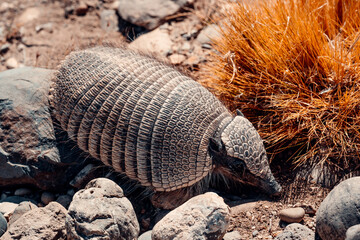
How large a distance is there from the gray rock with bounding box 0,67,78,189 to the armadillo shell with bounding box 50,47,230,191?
0.37 meters

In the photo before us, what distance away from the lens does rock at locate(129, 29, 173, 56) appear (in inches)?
246

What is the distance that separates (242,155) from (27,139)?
2423 millimetres

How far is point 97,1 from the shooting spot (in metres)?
7.25

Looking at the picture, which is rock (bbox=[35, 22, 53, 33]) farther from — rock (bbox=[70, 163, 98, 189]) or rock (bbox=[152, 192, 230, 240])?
rock (bbox=[152, 192, 230, 240])

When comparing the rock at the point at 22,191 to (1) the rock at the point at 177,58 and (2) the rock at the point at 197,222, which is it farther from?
(1) the rock at the point at 177,58

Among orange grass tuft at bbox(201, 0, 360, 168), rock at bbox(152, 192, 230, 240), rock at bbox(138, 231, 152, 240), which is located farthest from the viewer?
orange grass tuft at bbox(201, 0, 360, 168)

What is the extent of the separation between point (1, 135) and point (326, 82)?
3.69 metres

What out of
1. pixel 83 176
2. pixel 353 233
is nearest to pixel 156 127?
pixel 83 176

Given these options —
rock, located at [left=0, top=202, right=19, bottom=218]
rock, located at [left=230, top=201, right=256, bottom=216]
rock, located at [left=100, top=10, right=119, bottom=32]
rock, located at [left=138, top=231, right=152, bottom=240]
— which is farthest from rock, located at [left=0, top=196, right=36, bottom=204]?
rock, located at [left=100, top=10, right=119, bottom=32]

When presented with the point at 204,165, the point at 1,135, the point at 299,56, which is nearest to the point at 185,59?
the point at 299,56

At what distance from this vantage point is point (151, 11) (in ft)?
21.6

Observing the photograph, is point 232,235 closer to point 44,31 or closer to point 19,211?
point 19,211

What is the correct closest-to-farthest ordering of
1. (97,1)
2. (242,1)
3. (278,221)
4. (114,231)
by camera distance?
(114,231) < (278,221) < (242,1) < (97,1)

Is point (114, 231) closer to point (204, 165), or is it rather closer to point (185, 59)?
point (204, 165)
